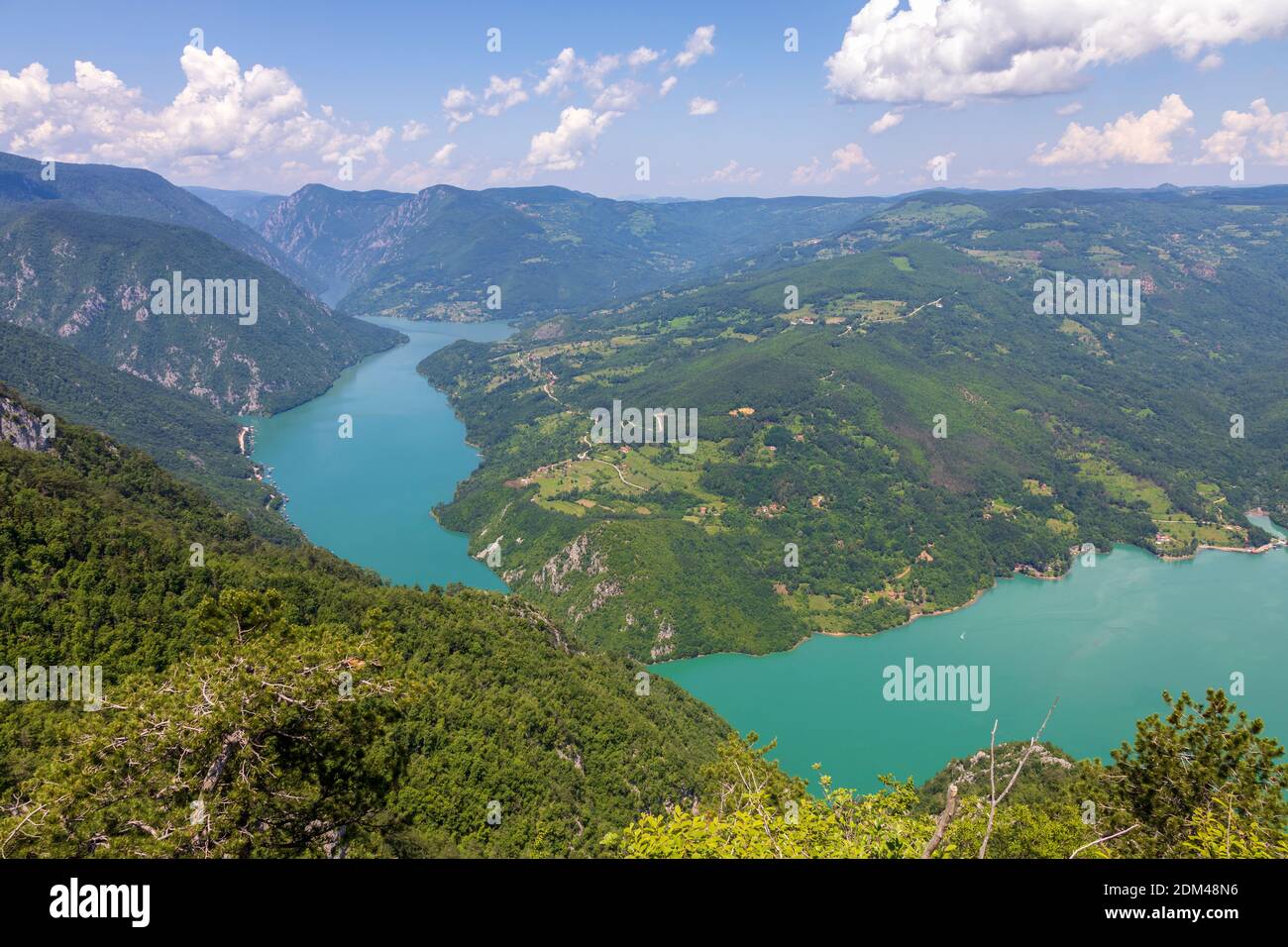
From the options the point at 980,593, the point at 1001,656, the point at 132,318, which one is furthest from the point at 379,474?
the point at 132,318

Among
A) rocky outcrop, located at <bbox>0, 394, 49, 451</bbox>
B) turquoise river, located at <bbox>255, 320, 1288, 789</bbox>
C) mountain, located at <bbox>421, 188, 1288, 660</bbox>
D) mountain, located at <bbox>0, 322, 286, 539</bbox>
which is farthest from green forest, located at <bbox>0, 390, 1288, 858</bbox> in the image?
mountain, located at <bbox>0, 322, 286, 539</bbox>

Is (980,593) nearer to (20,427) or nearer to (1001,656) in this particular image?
(1001,656)

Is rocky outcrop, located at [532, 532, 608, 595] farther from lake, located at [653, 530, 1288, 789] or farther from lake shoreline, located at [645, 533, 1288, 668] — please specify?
lake, located at [653, 530, 1288, 789]

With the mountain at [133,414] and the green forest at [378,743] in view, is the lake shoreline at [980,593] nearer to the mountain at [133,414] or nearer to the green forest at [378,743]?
the green forest at [378,743]
